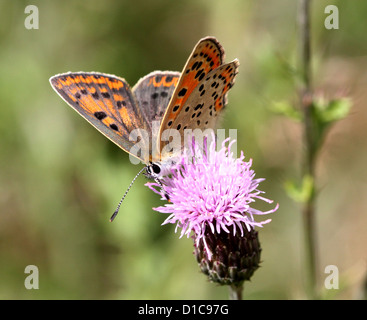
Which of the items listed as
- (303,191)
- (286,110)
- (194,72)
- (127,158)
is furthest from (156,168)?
(127,158)

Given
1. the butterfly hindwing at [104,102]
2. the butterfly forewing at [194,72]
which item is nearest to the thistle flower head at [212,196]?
the butterfly forewing at [194,72]

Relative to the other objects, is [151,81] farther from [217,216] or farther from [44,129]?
[44,129]

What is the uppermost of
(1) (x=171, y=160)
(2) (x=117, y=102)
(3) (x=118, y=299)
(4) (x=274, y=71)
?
(4) (x=274, y=71)

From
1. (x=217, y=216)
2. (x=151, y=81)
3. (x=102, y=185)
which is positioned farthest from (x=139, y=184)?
(x=217, y=216)

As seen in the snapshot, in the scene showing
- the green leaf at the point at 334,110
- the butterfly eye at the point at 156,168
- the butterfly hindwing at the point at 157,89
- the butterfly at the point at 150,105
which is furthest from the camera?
the green leaf at the point at 334,110

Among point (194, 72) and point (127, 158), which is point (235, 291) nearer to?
point (194, 72)

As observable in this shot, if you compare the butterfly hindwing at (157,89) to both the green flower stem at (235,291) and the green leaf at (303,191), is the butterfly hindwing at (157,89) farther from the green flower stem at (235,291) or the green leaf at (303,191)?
the green flower stem at (235,291)
